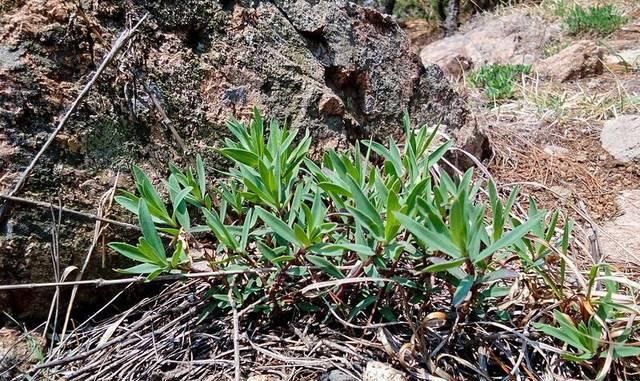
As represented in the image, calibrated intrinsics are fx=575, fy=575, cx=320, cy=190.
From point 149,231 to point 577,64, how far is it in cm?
364

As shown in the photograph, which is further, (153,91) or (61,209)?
(153,91)

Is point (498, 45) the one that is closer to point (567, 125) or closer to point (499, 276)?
point (567, 125)

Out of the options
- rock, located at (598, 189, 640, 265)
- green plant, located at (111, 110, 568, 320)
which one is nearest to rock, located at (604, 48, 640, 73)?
rock, located at (598, 189, 640, 265)

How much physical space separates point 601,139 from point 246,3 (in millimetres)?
1865

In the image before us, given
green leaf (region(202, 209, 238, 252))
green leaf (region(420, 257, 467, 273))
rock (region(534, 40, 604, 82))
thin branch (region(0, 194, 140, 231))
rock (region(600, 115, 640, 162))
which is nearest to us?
green leaf (region(420, 257, 467, 273))

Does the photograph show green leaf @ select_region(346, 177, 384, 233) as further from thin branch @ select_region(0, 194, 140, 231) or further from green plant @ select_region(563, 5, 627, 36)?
green plant @ select_region(563, 5, 627, 36)

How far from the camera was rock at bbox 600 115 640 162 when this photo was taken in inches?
99.7

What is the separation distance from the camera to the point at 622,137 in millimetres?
2619

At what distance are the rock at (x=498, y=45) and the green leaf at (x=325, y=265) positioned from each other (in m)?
3.74

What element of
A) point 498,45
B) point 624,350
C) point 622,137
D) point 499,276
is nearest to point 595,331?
point 624,350

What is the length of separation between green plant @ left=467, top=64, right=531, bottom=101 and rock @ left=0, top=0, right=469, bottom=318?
1736mm

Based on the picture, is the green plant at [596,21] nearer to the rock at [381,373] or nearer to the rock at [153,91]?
the rock at [153,91]

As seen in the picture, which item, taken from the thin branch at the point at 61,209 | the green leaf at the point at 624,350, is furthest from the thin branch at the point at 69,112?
the green leaf at the point at 624,350

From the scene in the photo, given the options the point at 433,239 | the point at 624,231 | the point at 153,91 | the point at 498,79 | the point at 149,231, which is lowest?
the point at 624,231
